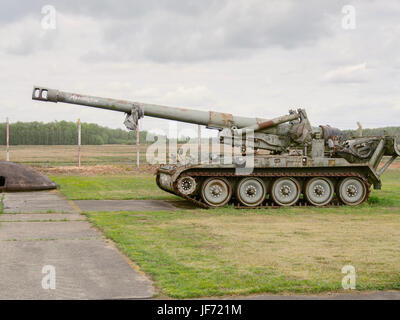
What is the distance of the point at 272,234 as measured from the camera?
11086 millimetres

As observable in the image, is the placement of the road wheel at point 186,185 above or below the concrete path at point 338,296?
above

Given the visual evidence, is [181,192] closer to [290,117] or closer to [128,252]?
[290,117]

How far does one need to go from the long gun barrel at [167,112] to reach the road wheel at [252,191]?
59.4 inches

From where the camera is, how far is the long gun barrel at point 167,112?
1600 cm

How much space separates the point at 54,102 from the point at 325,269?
10.3 m

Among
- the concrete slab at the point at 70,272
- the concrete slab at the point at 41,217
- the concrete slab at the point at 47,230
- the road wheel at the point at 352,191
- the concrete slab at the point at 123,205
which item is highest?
the road wheel at the point at 352,191

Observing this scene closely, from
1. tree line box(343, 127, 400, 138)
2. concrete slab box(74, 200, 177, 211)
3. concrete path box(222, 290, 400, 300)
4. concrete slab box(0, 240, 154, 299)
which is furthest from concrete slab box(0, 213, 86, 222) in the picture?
tree line box(343, 127, 400, 138)

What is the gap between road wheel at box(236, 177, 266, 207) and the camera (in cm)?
1567

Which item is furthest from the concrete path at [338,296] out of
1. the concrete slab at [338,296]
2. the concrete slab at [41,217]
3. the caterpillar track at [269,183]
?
the caterpillar track at [269,183]

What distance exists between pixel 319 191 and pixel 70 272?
32.0ft

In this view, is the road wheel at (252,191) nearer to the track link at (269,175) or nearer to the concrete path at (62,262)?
the track link at (269,175)

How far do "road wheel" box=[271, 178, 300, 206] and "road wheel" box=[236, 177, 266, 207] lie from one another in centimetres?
33

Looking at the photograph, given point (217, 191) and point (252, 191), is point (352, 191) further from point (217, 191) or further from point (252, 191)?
point (217, 191)
